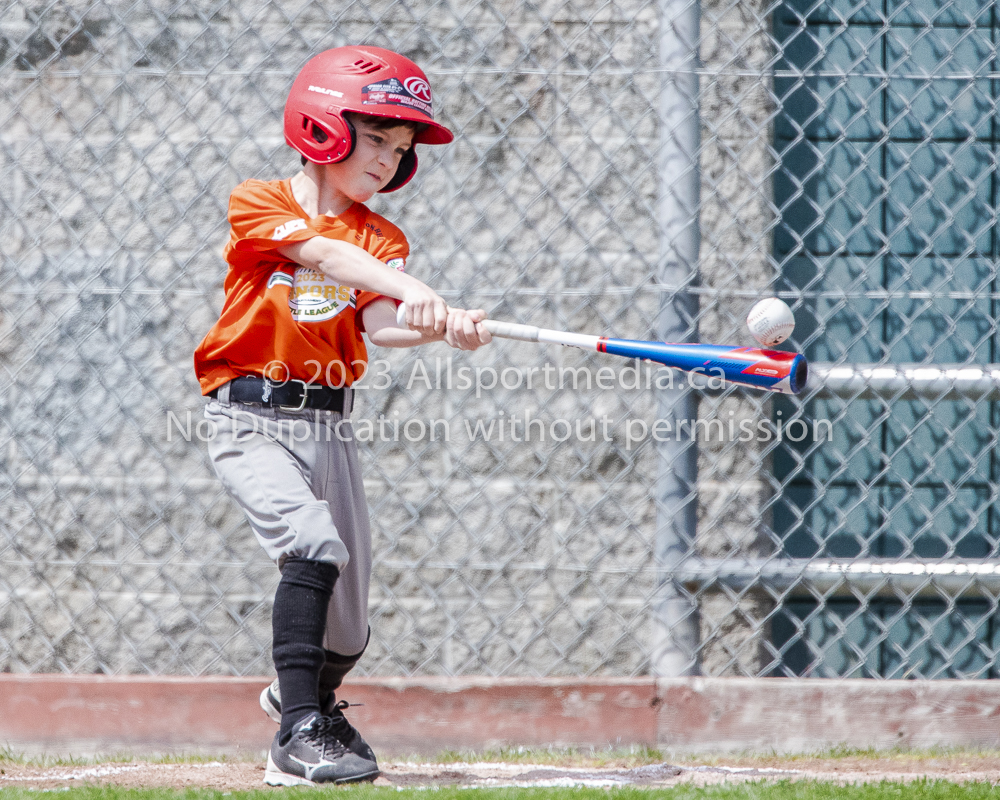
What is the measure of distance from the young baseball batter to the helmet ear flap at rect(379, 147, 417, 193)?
1.7 inches

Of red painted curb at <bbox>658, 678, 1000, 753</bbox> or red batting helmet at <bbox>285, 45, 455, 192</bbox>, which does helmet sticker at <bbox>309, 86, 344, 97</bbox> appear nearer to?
red batting helmet at <bbox>285, 45, 455, 192</bbox>

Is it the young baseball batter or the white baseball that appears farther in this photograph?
the white baseball

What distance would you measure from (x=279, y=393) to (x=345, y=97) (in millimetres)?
713

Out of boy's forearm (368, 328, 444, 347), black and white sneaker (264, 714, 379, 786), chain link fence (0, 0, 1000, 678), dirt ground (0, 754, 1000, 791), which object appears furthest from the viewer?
chain link fence (0, 0, 1000, 678)

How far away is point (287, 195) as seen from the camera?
2.36m

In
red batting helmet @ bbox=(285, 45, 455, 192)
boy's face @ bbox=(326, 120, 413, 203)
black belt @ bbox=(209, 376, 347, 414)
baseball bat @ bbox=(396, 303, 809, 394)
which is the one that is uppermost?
red batting helmet @ bbox=(285, 45, 455, 192)

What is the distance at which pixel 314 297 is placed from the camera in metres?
2.30

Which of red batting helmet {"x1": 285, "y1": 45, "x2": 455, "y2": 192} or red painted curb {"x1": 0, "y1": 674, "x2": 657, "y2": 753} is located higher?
red batting helmet {"x1": 285, "y1": 45, "x2": 455, "y2": 192}

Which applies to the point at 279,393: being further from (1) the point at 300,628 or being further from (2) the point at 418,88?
(2) the point at 418,88

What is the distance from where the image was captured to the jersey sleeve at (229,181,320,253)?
7.27ft

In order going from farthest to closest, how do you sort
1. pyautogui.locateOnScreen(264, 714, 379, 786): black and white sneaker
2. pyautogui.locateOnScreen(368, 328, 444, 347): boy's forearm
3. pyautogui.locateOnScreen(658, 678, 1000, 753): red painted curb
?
1. pyautogui.locateOnScreen(658, 678, 1000, 753): red painted curb
2. pyautogui.locateOnScreen(368, 328, 444, 347): boy's forearm
3. pyautogui.locateOnScreen(264, 714, 379, 786): black and white sneaker

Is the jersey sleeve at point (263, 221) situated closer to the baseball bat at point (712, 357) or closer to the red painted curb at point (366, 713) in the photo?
the baseball bat at point (712, 357)

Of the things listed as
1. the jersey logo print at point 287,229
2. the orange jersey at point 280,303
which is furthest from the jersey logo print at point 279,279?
the jersey logo print at point 287,229

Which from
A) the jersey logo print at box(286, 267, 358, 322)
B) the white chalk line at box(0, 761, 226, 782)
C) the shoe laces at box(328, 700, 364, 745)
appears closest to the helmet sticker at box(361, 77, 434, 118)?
the jersey logo print at box(286, 267, 358, 322)
